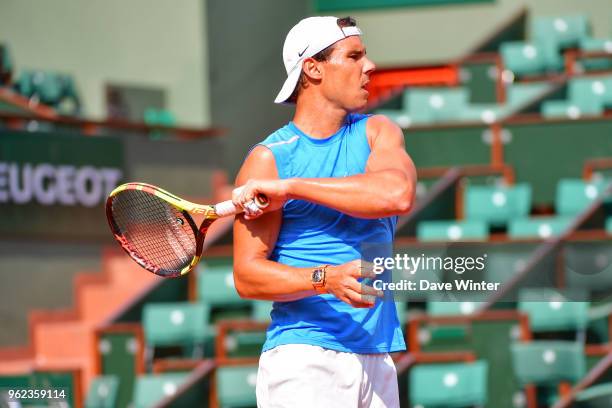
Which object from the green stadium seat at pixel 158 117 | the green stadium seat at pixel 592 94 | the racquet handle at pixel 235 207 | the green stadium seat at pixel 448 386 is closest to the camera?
the racquet handle at pixel 235 207

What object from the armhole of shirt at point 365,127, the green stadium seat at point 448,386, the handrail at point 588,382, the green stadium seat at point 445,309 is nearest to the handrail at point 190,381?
the green stadium seat at point 448,386

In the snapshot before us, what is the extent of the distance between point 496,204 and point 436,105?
2132 mm

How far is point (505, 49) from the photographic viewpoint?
39.8 feet

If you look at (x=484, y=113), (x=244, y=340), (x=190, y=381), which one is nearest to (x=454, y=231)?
(x=244, y=340)

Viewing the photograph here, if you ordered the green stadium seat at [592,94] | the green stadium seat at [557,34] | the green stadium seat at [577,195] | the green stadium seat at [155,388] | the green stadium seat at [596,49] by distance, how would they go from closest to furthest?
the green stadium seat at [155,388]
the green stadium seat at [577,195]
the green stadium seat at [592,94]
the green stadium seat at [596,49]
the green stadium seat at [557,34]

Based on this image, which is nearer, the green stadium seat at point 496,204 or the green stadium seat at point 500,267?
the green stadium seat at point 500,267

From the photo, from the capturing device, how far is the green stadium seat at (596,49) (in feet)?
37.9

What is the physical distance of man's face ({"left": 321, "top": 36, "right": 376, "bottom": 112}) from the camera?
2.88 metres

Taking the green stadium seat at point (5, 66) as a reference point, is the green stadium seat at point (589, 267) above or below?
below

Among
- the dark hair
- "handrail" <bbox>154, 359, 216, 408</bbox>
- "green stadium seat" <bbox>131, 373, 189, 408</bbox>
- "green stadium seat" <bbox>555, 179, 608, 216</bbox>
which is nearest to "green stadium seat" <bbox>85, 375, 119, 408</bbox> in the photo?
"green stadium seat" <bbox>131, 373, 189, 408</bbox>

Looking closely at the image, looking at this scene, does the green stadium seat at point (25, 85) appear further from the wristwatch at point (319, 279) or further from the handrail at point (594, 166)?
the wristwatch at point (319, 279)

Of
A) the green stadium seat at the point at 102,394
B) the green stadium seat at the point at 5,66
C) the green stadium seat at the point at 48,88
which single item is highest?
the green stadium seat at the point at 5,66

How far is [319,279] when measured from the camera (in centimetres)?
269

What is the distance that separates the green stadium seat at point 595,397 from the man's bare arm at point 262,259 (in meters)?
3.39
